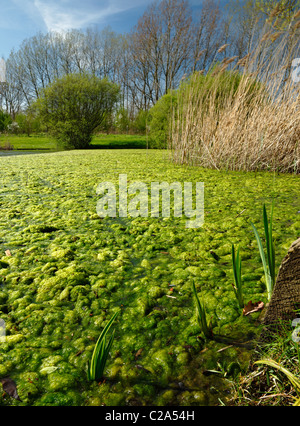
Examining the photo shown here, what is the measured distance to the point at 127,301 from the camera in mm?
946

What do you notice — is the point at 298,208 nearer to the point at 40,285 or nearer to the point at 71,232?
the point at 71,232

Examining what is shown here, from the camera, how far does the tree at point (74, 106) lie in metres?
10.0

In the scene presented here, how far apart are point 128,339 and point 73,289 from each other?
0.33 meters

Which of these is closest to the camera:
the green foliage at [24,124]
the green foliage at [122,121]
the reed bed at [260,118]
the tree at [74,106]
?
the reed bed at [260,118]

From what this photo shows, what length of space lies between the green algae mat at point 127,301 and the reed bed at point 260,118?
1460mm

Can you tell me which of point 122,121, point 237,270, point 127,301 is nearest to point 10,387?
point 127,301

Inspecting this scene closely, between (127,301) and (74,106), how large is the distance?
1069cm

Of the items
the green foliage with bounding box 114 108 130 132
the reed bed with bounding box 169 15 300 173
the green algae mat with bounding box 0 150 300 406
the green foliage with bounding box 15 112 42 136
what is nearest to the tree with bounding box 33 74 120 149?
the green foliage with bounding box 114 108 130 132

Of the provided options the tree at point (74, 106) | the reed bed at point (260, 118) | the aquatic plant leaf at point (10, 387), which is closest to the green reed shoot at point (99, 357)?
the aquatic plant leaf at point (10, 387)

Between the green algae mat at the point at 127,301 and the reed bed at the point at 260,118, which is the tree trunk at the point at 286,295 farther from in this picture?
the reed bed at the point at 260,118

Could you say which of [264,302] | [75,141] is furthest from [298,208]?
[75,141]

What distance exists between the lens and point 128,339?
2.51ft

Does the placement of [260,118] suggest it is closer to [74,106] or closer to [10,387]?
[10,387]

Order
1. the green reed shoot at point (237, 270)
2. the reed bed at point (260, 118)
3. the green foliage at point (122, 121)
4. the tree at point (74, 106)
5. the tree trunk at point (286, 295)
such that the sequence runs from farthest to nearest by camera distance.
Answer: the green foliage at point (122, 121)
the tree at point (74, 106)
the reed bed at point (260, 118)
the green reed shoot at point (237, 270)
the tree trunk at point (286, 295)
